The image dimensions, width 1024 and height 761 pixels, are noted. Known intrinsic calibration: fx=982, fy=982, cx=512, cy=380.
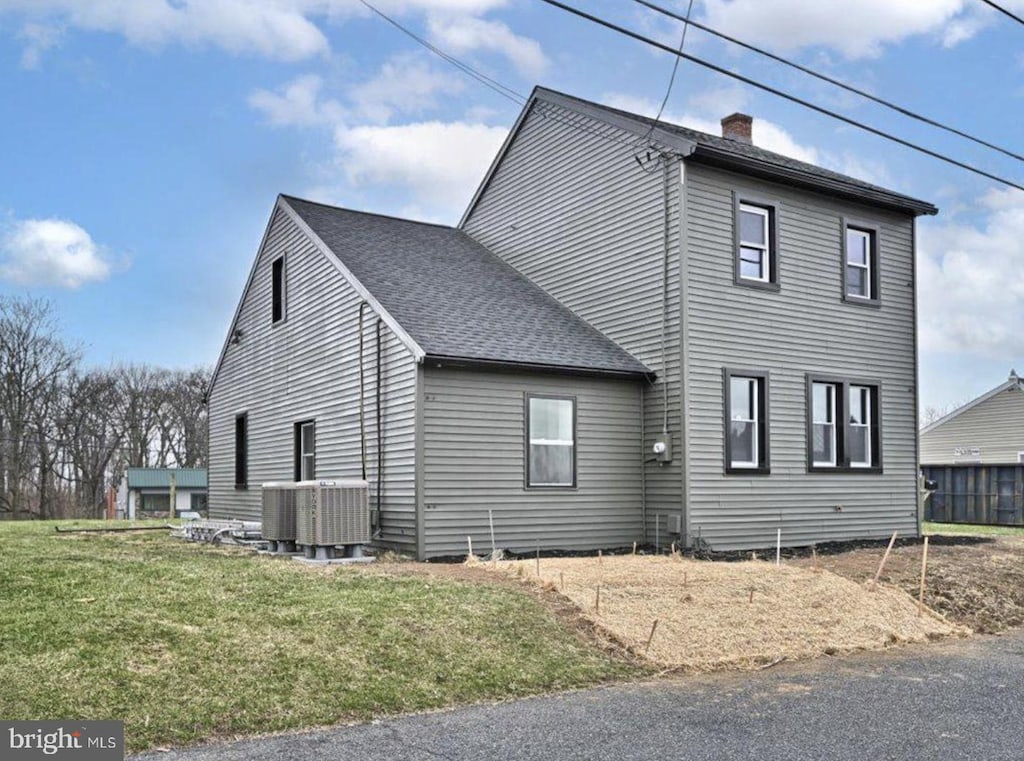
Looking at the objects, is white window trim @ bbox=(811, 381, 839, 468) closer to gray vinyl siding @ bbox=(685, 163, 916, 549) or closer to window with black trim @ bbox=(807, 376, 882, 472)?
window with black trim @ bbox=(807, 376, 882, 472)

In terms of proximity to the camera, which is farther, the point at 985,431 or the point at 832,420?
the point at 985,431

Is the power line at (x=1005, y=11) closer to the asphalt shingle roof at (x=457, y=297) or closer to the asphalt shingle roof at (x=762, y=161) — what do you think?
the asphalt shingle roof at (x=762, y=161)

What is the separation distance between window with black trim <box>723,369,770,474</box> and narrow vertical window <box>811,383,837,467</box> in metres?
1.24

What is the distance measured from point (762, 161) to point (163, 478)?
37.1 metres

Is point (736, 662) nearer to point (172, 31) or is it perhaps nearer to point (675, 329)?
point (675, 329)

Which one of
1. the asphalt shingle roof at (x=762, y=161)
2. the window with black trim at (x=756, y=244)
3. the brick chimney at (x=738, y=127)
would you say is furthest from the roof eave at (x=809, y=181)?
the brick chimney at (x=738, y=127)

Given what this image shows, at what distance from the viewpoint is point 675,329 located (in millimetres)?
15375

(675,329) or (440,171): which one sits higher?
(440,171)

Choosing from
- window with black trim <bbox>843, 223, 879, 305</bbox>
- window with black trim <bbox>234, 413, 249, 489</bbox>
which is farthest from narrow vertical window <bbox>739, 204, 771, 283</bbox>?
window with black trim <bbox>234, 413, 249, 489</bbox>

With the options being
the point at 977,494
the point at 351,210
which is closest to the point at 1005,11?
the point at 351,210

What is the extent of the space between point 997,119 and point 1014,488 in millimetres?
15633

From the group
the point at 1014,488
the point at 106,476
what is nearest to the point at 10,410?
the point at 106,476

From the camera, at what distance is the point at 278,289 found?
19.8m

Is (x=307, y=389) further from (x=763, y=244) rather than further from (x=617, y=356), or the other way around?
(x=763, y=244)
